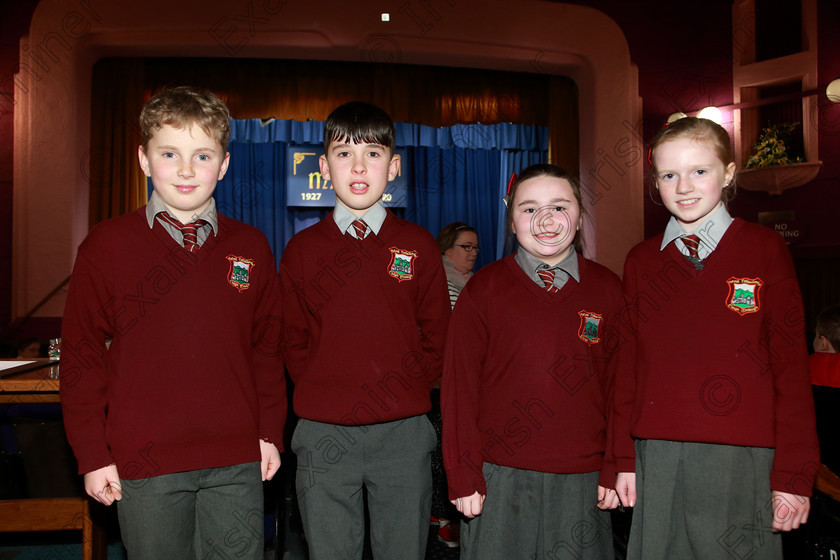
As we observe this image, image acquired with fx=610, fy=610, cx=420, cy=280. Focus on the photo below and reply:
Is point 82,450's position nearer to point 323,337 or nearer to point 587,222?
point 323,337

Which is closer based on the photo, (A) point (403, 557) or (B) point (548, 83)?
(A) point (403, 557)

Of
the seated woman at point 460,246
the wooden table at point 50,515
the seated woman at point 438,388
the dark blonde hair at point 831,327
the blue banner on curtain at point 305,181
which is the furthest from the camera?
the blue banner on curtain at point 305,181

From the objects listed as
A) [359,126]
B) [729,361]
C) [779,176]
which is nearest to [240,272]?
[359,126]

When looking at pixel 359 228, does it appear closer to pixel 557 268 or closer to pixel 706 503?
pixel 557 268

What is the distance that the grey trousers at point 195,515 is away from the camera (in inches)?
52.6

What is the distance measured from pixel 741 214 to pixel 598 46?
205 centimetres

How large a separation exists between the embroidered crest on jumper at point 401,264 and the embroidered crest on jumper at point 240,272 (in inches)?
14.4

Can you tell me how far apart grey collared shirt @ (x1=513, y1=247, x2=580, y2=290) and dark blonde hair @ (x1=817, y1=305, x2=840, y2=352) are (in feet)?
5.90

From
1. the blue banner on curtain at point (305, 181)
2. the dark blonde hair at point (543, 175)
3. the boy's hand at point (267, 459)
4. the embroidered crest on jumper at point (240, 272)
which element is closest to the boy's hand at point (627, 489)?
the dark blonde hair at point (543, 175)

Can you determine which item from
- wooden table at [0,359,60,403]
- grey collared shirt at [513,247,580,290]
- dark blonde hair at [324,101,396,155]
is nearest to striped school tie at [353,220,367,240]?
dark blonde hair at [324,101,396,155]

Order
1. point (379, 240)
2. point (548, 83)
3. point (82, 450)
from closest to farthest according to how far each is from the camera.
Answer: point (82, 450) → point (379, 240) → point (548, 83)

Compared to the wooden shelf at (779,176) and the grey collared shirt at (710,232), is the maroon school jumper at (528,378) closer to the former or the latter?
the grey collared shirt at (710,232)

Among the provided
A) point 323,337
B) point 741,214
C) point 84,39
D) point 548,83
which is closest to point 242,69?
point 84,39

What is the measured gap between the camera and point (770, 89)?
18.6 ft
